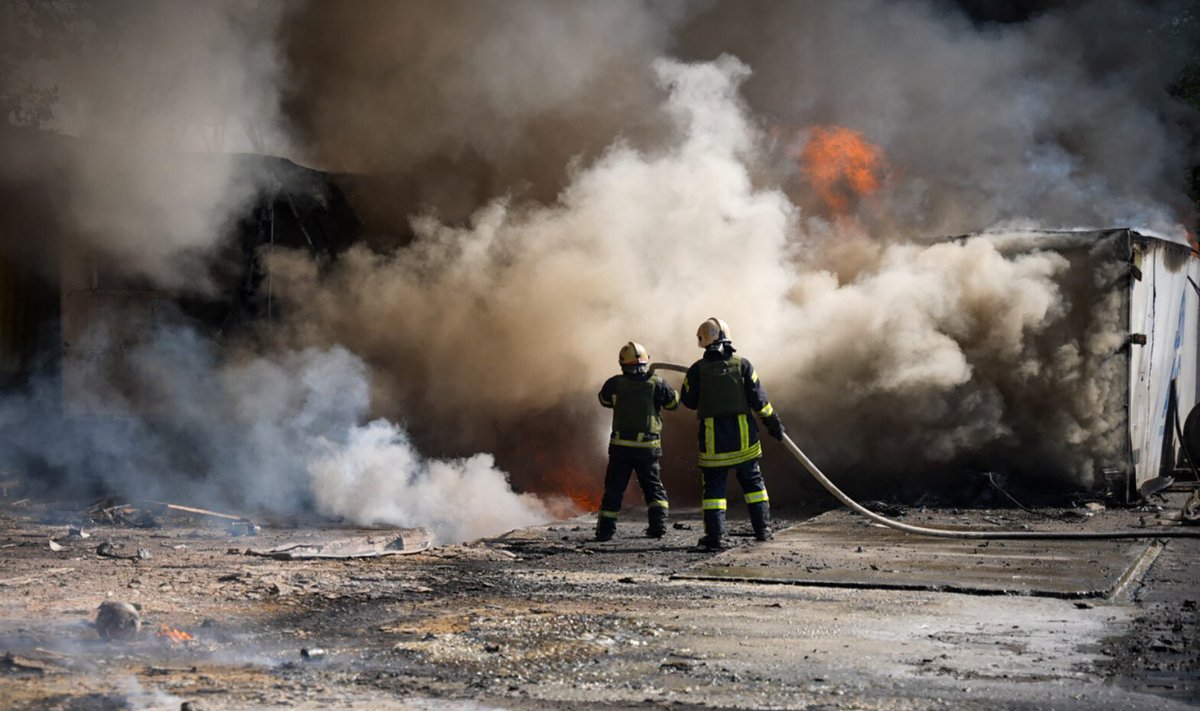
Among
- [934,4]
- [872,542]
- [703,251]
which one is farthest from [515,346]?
[934,4]

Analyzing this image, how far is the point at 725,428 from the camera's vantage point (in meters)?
8.50

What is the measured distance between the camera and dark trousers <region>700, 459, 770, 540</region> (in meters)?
8.41

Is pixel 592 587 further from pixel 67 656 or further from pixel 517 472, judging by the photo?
pixel 517 472

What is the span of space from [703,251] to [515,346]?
7.42ft

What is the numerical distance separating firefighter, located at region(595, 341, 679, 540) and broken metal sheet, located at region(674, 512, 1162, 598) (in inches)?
40.7

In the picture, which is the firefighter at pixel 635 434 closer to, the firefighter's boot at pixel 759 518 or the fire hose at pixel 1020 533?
the fire hose at pixel 1020 533

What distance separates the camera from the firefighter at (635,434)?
8.94 meters

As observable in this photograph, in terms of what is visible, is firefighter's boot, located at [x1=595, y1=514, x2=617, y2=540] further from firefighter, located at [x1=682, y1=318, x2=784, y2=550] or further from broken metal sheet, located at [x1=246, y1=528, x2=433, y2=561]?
broken metal sheet, located at [x1=246, y1=528, x2=433, y2=561]

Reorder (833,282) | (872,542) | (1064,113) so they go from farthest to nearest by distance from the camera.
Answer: (1064,113), (833,282), (872,542)

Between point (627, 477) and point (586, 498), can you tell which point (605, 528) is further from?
point (586, 498)

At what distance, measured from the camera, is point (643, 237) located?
1203cm

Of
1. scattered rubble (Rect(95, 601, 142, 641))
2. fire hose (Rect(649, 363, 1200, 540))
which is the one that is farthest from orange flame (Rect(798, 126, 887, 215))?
scattered rubble (Rect(95, 601, 142, 641))

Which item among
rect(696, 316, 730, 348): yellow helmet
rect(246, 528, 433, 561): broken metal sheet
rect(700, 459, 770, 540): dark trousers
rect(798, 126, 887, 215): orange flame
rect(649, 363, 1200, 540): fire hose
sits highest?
rect(798, 126, 887, 215): orange flame

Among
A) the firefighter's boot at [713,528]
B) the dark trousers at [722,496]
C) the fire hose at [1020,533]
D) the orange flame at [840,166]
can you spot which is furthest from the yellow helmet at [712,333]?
the orange flame at [840,166]
